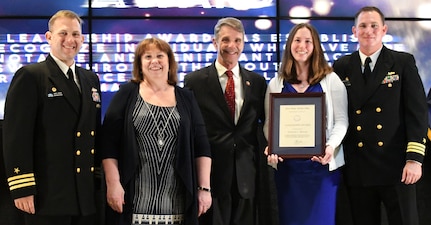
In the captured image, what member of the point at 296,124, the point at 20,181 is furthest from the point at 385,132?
the point at 20,181

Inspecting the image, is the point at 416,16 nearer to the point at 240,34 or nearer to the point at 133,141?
the point at 240,34

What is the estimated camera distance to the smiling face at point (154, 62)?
283cm

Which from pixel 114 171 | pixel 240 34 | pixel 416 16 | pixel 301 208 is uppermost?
pixel 416 16

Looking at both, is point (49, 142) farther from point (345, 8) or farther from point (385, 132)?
point (345, 8)

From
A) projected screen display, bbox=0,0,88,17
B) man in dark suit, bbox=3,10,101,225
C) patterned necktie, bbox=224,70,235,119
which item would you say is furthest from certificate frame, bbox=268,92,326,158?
projected screen display, bbox=0,0,88,17

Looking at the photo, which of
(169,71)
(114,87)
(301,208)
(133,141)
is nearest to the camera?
(133,141)

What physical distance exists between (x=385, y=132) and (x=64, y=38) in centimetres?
190

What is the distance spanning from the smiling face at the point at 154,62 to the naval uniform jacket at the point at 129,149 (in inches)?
5.0

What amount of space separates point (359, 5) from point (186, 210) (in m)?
3.11

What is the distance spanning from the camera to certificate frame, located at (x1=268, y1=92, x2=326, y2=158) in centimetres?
308

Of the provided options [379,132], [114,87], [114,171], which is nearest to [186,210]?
[114,171]

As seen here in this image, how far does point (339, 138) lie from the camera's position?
123 inches

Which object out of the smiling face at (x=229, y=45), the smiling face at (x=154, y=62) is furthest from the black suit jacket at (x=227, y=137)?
the smiling face at (x=154, y=62)

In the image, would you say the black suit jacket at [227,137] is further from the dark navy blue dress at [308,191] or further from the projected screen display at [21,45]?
the projected screen display at [21,45]
